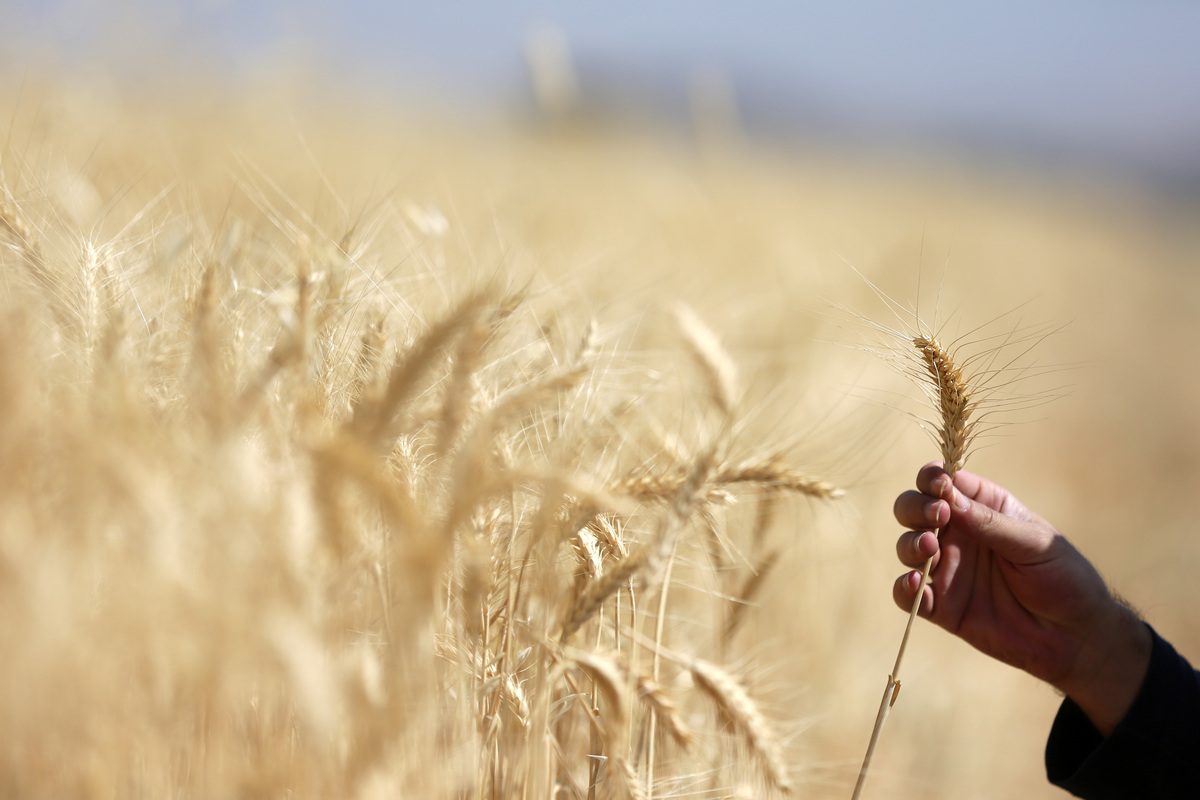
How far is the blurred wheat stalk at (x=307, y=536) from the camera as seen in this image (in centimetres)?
72

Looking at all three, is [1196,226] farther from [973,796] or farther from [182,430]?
[182,430]

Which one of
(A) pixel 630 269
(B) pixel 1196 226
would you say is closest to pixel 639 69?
(B) pixel 1196 226

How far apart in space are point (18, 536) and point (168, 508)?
143 millimetres

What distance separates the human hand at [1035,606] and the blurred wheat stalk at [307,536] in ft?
1.38

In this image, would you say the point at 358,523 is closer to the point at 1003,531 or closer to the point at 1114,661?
the point at 1003,531

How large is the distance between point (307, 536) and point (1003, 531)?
1.06m

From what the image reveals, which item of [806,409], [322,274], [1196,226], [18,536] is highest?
[1196,226]

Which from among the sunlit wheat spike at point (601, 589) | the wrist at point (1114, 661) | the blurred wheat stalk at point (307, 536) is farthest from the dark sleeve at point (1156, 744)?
the sunlit wheat spike at point (601, 589)

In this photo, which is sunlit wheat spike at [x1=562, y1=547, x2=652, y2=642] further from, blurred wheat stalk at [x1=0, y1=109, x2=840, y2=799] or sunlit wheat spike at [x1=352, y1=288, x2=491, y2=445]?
sunlit wheat spike at [x1=352, y1=288, x2=491, y2=445]

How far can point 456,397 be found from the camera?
83 cm

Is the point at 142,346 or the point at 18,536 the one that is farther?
the point at 142,346

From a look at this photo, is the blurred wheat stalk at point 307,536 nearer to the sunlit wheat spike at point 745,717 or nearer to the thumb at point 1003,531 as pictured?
the sunlit wheat spike at point 745,717

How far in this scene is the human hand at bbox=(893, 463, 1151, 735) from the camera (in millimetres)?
1357

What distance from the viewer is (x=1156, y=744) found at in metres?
1.40
